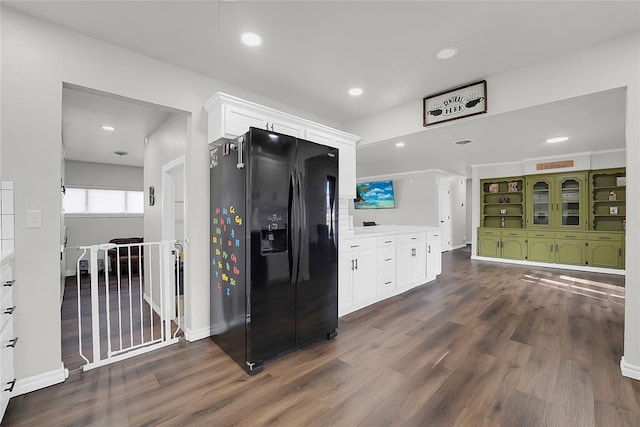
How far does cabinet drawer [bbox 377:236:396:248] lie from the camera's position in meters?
3.74

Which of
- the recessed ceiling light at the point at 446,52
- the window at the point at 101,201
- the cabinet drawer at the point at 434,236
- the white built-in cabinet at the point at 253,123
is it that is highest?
the recessed ceiling light at the point at 446,52

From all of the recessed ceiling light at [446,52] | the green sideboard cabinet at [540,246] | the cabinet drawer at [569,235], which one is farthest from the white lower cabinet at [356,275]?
the cabinet drawer at [569,235]

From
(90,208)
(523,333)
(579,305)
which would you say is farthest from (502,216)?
(90,208)

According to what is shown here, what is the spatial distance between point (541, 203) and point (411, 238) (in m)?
4.17

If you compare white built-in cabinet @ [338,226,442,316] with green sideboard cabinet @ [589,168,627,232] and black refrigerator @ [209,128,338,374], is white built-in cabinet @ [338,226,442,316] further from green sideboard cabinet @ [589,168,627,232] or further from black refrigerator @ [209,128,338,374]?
green sideboard cabinet @ [589,168,627,232]

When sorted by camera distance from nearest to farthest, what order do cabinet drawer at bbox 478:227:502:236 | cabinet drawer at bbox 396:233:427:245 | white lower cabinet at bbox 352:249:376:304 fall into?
1. white lower cabinet at bbox 352:249:376:304
2. cabinet drawer at bbox 396:233:427:245
3. cabinet drawer at bbox 478:227:502:236

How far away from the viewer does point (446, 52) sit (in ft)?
7.77

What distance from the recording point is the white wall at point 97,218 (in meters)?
6.12

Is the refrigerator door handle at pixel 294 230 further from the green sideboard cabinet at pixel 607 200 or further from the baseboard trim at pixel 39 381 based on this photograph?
the green sideboard cabinet at pixel 607 200

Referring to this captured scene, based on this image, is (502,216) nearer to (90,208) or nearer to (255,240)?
(255,240)

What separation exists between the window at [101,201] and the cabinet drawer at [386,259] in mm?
6241

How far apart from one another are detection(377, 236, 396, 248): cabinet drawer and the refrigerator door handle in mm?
1627

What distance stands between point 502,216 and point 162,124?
752cm

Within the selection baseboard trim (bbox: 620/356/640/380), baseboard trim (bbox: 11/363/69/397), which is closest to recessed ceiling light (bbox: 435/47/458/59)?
baseboard trim (bbox: 620/356/640/380)
